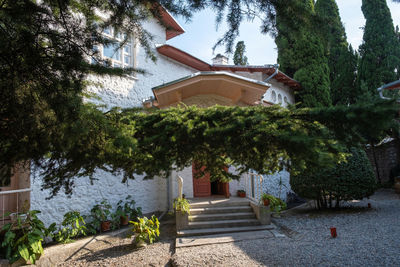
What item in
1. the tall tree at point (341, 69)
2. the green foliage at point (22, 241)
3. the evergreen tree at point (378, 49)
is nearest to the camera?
the green foliage at point (22, 241)

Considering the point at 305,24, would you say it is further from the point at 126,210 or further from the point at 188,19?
the point at 126,210

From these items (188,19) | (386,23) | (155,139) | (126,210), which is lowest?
(126,210)

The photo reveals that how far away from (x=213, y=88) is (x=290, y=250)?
5.35m

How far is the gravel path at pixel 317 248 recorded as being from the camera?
14.7ft

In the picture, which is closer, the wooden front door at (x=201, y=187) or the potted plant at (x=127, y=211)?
the potted plant at (x=127, y=211)

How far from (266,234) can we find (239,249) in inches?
51.4

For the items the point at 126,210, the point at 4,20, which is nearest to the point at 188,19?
the point at 4,20

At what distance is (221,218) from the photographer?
732 centimetres

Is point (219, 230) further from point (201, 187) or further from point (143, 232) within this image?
point (201, 187)

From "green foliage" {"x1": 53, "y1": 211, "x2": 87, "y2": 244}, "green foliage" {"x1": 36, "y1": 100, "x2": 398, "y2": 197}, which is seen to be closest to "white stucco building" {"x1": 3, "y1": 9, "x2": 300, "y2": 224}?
"green foliage" {"x1": 53, "y1": 211, "x2": 87, "y2": 244}

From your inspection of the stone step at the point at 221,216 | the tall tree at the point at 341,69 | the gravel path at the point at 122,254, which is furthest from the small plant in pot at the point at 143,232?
the tall tree at the point at 341,69

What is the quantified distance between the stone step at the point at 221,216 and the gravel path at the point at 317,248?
1078 mm

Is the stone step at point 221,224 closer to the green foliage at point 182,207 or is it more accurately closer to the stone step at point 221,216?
the stone step at point 221,216

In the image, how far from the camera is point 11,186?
6.97 m
